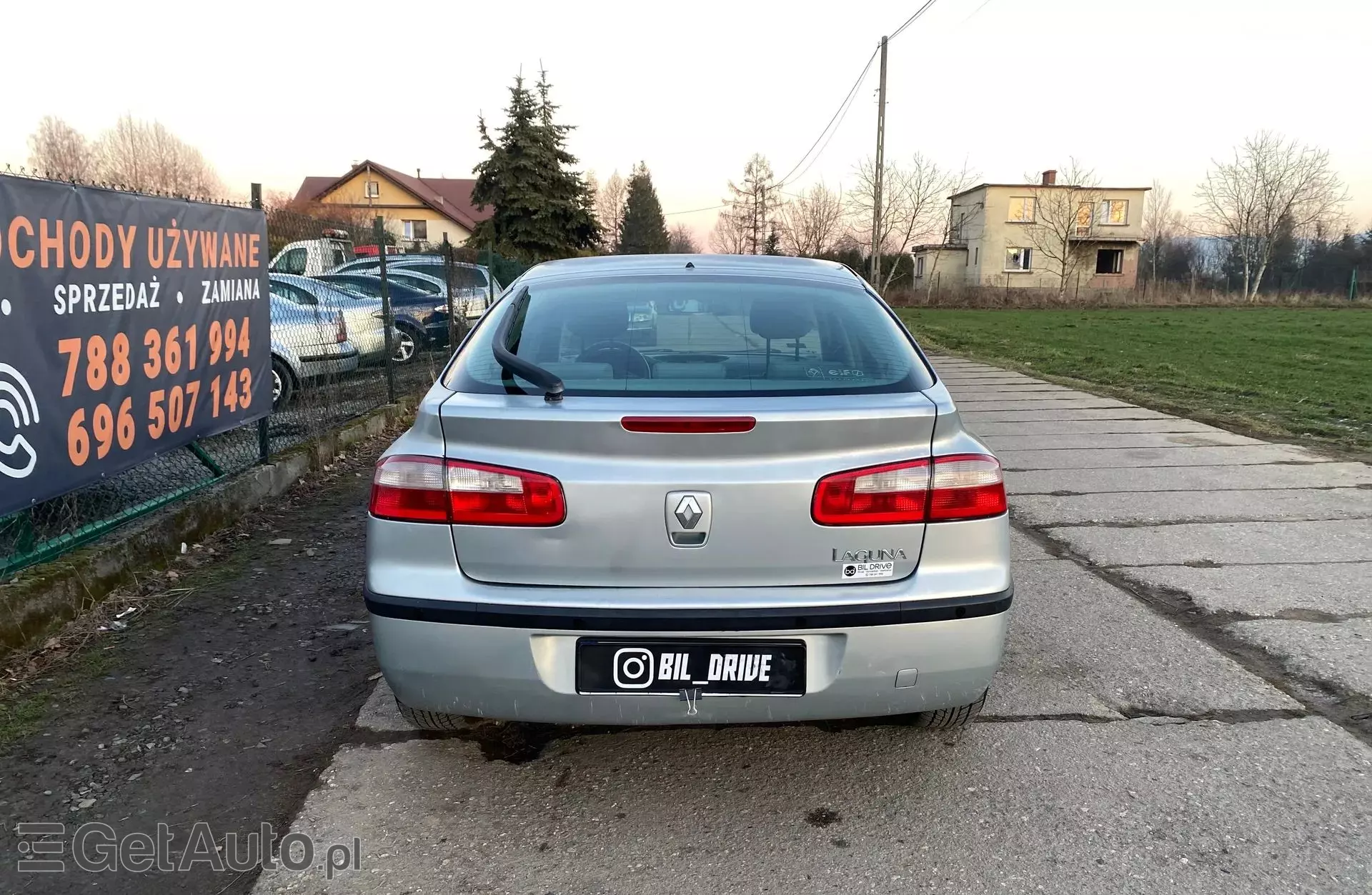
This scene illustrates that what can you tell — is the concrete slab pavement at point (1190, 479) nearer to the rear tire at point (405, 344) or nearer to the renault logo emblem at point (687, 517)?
the renault logo emblem at point (687, 517)

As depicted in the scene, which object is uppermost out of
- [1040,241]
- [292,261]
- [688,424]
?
[1040,241]

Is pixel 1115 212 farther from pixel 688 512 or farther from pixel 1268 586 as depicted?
pixel 688 512

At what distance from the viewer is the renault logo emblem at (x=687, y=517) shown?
234 cm

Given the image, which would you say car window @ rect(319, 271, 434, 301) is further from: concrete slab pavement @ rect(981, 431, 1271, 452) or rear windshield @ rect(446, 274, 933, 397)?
concrete slab pavement @ rect(981, 431, 1271, 452)

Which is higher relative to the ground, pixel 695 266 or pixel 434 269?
pixel 434 269

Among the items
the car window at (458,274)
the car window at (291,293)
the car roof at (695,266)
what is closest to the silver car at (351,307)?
the car window at (291,293)

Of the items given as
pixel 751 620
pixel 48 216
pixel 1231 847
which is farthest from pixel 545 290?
pixel 1231 847

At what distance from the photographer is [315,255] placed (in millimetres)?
7820

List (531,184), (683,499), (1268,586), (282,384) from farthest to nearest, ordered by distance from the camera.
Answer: (531,184)
(282,384)
(1268,586)
(683,499)

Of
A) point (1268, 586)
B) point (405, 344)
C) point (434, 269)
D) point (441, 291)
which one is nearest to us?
point (1268, 586)

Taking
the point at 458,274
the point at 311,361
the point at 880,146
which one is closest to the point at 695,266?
the point at 311,361

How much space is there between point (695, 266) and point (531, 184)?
4146 centimetres

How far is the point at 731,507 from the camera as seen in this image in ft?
7.68

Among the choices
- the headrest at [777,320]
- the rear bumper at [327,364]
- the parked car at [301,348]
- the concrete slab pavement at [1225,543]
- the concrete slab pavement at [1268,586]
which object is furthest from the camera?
the rear bumper at [327,364]
